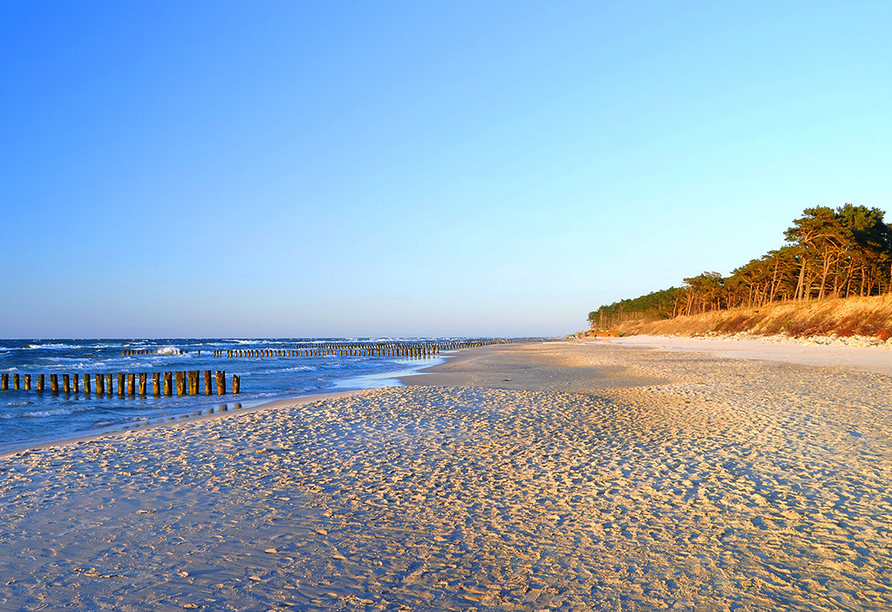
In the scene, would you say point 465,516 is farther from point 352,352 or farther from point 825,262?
point 352,352

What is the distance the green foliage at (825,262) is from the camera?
165 ft

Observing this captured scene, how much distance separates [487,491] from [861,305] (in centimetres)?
4443

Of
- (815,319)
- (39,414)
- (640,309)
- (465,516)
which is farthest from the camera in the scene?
(640,309)

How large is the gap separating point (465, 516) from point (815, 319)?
156 ft

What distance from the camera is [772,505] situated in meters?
5.70

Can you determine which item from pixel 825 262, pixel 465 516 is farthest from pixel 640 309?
pixel 465 516

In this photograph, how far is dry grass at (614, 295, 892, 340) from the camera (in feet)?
117

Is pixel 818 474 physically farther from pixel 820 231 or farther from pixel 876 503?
pixel 820 231

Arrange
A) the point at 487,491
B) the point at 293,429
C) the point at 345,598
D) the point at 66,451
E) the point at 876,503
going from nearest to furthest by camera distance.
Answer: the point at 345,598, the point at 876,503, the point at 487,491, the point at 66,451, the point at 293,429

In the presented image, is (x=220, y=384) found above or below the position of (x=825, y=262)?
below

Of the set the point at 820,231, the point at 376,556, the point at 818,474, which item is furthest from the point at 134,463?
the point at 820,231

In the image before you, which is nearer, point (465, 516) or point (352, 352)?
point (465, 516)

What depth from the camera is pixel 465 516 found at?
558 cm

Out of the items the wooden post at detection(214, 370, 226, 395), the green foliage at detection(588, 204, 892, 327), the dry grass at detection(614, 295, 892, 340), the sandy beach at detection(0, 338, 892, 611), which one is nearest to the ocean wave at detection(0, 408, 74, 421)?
the wooden post at detection(214, 370, 226, 395)
